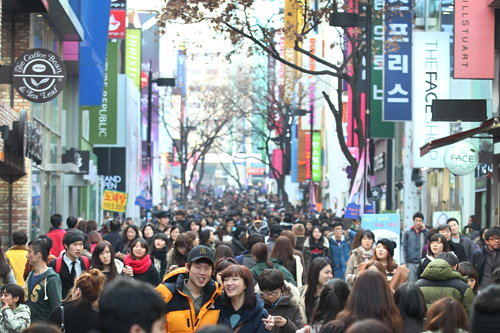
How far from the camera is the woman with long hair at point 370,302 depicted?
4684 millimetres

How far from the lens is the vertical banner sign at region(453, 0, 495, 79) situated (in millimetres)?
15148

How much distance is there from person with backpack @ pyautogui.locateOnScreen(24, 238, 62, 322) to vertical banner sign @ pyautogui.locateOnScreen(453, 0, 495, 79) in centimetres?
1047

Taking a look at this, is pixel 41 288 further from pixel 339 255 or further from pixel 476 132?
pixel 476 132

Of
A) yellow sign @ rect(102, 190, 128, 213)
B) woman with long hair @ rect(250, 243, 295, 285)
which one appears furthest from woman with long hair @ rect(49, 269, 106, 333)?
yellow sign @ rect(102, 190, 128, 213)

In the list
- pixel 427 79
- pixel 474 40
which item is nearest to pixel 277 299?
pixel 474 40

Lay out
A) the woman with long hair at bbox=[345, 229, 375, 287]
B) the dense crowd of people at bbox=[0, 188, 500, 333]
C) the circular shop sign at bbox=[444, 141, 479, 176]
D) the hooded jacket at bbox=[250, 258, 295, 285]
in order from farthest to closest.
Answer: the circular shop sign at bbox=[444, 141, 479, 176] → the woman with long hair at bbox=[345, 229, 375, 287] → the hooded jacket at bbox=[250, 258, 295, 285] → the dense crowd of people at bbox=[0, 188, 500, 333]

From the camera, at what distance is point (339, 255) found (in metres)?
13.7

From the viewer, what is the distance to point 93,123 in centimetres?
3362

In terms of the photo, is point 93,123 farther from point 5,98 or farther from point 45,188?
point 5,98

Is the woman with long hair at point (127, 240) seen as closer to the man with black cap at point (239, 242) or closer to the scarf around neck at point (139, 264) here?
the man with black cap at point (239, 242)

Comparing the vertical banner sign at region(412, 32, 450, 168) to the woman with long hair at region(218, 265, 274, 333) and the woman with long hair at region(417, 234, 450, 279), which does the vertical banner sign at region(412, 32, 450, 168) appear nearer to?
the woman with long hair at region(417, 234, 450, 279)

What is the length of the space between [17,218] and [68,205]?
10.2 metres

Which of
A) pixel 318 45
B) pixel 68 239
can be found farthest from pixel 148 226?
pixel 318 45

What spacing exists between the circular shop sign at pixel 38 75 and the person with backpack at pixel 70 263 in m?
6.52
